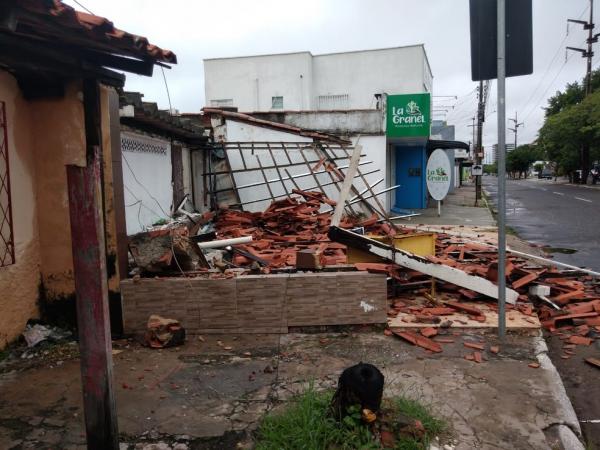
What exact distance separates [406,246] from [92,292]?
4.62 metres

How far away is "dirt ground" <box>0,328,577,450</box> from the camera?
3.33 m

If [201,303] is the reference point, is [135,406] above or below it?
below

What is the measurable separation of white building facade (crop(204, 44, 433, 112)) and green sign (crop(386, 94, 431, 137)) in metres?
12.9

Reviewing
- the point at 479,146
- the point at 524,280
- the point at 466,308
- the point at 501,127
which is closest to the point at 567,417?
the point at 466,308

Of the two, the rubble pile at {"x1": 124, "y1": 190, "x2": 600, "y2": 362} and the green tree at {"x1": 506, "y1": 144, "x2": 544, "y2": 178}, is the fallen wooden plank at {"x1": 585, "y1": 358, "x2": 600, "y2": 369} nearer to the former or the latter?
the rubble pile at {"x1": 124, "y1": 190, "x2": 600, "y2": 362}

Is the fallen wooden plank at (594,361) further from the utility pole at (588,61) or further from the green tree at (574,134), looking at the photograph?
the utility pole at (588,61)

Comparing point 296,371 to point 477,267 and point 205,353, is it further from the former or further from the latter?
point 477,267

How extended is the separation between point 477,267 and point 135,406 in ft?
16.7

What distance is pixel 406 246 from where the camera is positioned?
654cm

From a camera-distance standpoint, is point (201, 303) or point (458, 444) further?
point (201, 303)

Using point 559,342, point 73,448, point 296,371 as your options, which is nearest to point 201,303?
point 296,371

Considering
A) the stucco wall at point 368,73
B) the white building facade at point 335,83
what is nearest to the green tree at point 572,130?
the white building facade at point 335,83

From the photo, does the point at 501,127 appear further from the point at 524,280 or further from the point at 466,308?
the point at 524,280

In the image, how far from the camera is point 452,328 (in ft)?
17.6
